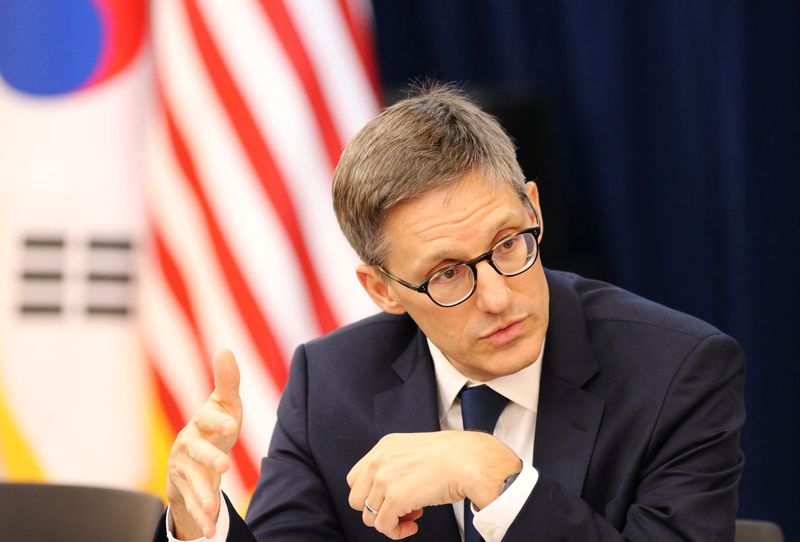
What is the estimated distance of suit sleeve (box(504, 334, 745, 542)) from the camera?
1.89 m

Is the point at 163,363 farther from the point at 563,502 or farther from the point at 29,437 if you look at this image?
the point at 563,502

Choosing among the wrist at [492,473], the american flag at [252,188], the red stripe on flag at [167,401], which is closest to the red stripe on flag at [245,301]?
the american flag at [252,188]

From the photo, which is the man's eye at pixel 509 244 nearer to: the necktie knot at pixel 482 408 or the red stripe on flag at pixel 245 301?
the necktie knot at pixel 482 408

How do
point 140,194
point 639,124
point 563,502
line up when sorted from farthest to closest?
point 639,124, point 140,194, point 563,502

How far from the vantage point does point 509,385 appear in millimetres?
2244

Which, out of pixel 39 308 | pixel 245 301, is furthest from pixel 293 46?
pixel 39 308

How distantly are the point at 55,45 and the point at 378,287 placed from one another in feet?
7.27

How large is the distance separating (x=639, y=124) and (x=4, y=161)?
2.44 meters

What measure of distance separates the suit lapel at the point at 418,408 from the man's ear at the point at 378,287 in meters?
0.12

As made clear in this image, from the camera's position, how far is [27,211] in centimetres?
386

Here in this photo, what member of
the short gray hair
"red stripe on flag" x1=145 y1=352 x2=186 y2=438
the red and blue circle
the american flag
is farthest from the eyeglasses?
the red and blue circle

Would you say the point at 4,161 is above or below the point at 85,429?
above

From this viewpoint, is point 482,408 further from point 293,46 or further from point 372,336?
point 293,46

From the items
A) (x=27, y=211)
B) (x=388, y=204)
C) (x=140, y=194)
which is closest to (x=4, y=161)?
(x=27, y=211)
